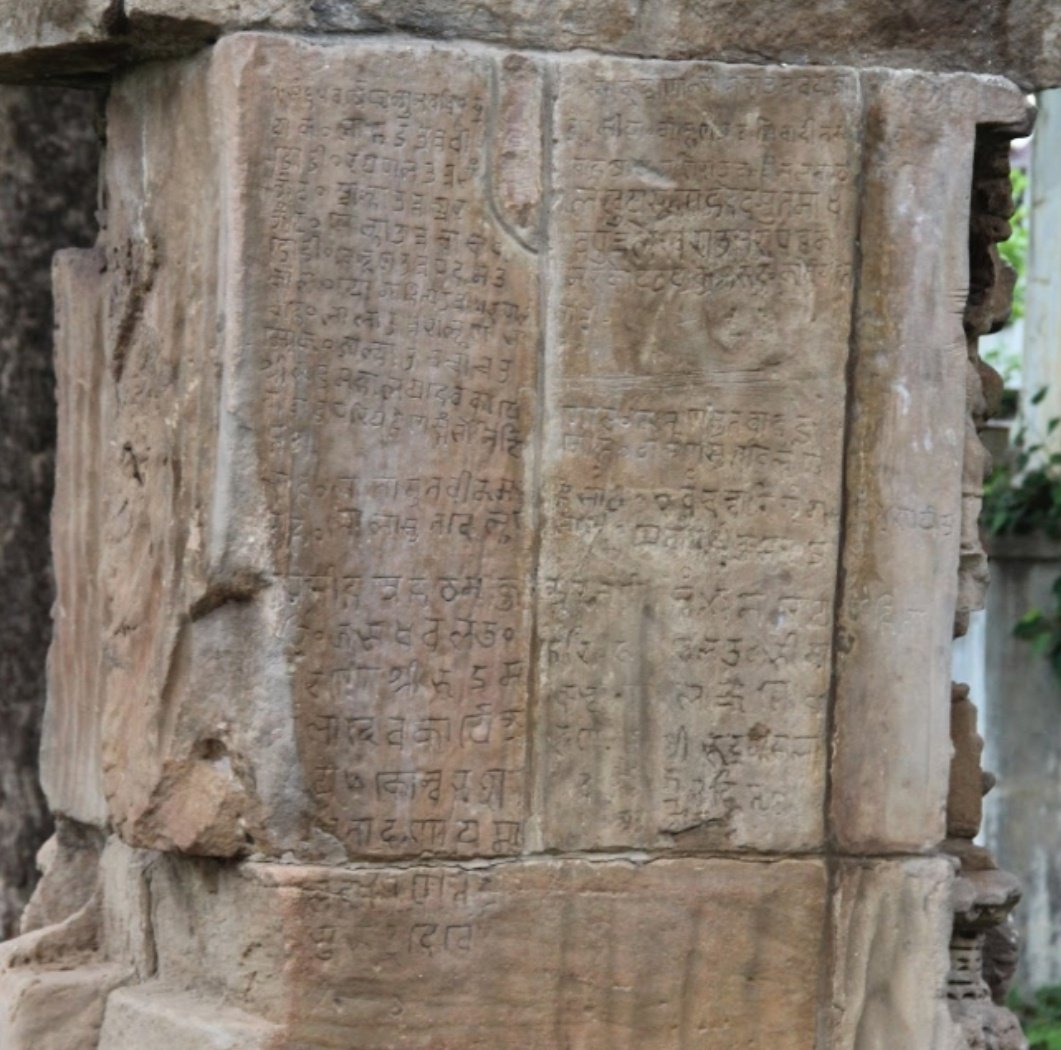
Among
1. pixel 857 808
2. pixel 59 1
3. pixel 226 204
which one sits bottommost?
pixel 857 808

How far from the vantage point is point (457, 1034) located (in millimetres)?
4836

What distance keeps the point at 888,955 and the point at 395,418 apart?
1.39 m

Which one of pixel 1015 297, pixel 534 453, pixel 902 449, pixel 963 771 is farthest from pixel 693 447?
pixel 1015 297

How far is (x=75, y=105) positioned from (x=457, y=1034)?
375 cm

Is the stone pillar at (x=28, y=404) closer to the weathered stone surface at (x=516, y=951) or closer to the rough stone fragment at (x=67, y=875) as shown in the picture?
the rough stone fragment at (x=67, y=875)

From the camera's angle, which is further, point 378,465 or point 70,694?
point 70,694

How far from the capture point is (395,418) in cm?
480

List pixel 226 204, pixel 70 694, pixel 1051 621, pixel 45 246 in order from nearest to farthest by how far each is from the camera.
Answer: pixel 226 204
pixel 70 694
pixel 45 246
pixel 1051 621

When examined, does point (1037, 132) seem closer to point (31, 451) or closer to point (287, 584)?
point (31, 451)

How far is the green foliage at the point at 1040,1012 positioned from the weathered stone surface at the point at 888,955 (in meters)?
4.08

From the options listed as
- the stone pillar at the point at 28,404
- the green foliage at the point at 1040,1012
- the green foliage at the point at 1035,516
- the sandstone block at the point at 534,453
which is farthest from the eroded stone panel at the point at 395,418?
the green foliage at the point at 1035,516

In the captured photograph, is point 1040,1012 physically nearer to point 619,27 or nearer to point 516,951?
point 516,951

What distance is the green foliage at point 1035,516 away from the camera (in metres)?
10.1

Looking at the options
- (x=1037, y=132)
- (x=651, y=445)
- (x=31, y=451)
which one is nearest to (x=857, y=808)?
(x=651, y=445)
